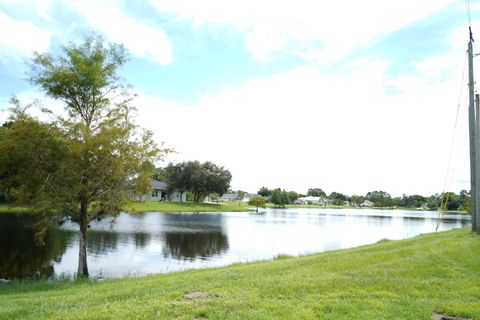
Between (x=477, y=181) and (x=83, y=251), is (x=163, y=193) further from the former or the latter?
(x=477, y=181)

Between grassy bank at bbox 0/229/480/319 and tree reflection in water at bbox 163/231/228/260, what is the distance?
1433 centimetres

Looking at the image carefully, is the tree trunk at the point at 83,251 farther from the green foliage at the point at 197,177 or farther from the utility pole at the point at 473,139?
the green foliage at the point at 197,177

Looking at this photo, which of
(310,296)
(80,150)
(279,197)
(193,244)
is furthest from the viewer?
(279,197)

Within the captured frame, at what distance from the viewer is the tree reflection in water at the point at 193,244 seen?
26.2 m

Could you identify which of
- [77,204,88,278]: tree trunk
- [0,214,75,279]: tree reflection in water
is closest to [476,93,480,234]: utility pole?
[77,204,88,278]: tree trunk

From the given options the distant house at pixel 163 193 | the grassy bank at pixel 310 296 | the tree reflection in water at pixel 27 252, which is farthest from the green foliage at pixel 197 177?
the grassy bank at pixel 310 296

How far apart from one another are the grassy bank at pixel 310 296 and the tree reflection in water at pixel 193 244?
14.3 meters

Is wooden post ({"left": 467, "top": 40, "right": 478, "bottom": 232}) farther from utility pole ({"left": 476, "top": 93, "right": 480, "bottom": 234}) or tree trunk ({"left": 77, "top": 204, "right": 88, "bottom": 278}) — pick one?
tree trunk ({"left": 77, "top": 204, "right": 88, "bottom": 278})

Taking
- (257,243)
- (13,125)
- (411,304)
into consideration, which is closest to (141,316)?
(411,304)

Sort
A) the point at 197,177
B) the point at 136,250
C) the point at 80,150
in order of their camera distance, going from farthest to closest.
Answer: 1. the point at 197,177
2. the point at 136,250
3. the point at 80,150

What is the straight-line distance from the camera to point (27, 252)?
23.6 metres

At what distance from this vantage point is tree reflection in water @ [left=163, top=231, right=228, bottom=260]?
2616 centimetres

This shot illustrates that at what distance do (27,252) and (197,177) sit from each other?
7653cm

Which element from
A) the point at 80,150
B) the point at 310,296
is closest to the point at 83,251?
the point at 80,150
